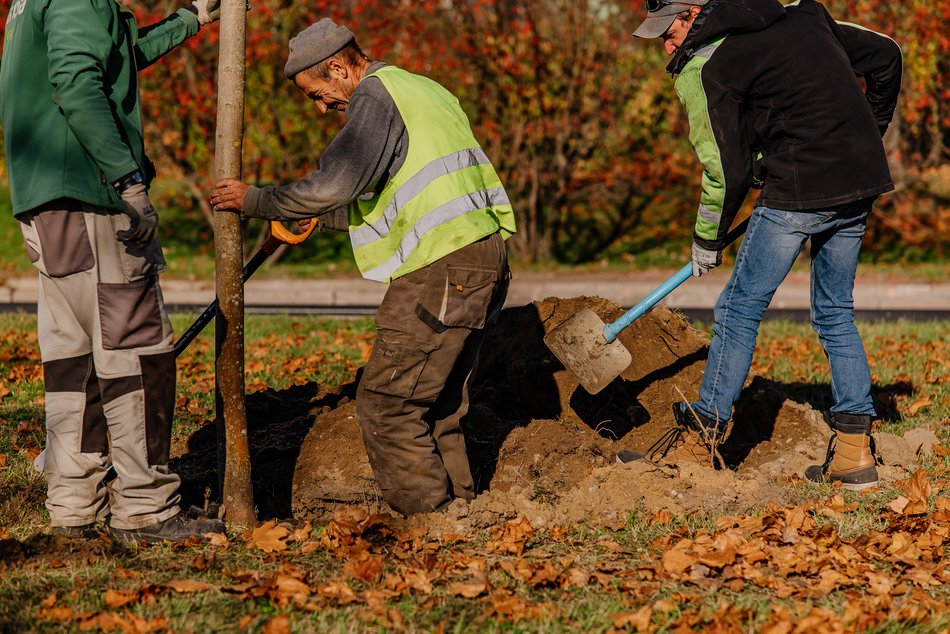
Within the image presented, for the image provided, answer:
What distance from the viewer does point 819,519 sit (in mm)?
4230

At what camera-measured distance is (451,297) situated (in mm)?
3920

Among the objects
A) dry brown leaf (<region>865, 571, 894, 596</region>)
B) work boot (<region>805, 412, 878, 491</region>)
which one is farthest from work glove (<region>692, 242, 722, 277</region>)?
dry brown leaf (<region>865, 571, 894, 596</region>)

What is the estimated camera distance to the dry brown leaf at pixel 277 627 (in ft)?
9.93

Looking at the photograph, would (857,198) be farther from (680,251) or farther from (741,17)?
(680,251)

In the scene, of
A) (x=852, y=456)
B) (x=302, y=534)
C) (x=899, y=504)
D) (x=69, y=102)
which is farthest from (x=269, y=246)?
(x=899, y=504)

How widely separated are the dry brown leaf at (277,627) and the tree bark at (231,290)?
113 centimetres

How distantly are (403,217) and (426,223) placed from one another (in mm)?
100

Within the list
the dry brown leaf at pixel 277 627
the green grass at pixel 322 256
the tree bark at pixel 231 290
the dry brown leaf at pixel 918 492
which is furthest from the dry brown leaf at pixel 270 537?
the green grass at pixel 322 256

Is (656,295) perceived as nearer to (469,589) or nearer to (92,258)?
(469,589)

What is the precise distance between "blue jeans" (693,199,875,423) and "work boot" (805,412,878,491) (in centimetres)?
6

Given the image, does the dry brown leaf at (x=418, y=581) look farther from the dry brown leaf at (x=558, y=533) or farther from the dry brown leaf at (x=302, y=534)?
the dry brown leaf at (x=558, y=533)

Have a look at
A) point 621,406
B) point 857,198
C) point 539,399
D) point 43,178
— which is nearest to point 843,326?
point 857,198

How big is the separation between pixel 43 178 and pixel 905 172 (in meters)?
14.2

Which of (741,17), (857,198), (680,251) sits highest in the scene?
(741,17)
